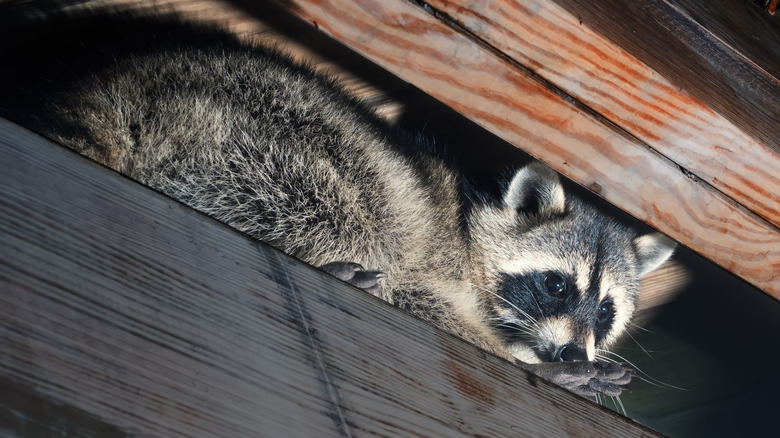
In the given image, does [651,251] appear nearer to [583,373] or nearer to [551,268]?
[551,268]

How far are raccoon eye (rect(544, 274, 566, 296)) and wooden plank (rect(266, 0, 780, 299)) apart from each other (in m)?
0.73

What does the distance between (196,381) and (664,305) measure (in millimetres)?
2619

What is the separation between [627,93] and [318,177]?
84cm

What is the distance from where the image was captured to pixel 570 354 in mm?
2408

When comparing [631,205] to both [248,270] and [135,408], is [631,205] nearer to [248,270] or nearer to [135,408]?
[248,270]

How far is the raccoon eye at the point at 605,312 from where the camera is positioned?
2717 millimetres

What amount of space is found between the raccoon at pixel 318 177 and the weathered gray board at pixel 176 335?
2.80 ft

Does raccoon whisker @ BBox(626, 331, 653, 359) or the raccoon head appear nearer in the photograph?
the raccoon head

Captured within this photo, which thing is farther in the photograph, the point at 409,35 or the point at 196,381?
the point at 409,35

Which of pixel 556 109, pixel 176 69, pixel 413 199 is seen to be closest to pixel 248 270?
pixel 556 109

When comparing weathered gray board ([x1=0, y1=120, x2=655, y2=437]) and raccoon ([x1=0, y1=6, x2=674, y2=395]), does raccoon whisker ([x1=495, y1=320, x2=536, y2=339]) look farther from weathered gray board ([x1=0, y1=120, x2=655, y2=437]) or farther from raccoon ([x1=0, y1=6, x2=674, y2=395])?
weathered gray board ([x1=0, y1=120, x2=655, y2=437])

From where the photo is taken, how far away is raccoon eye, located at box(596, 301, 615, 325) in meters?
2.72

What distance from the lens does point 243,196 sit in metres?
1.84

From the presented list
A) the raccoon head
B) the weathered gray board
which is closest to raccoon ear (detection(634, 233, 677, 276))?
the raccoon head
